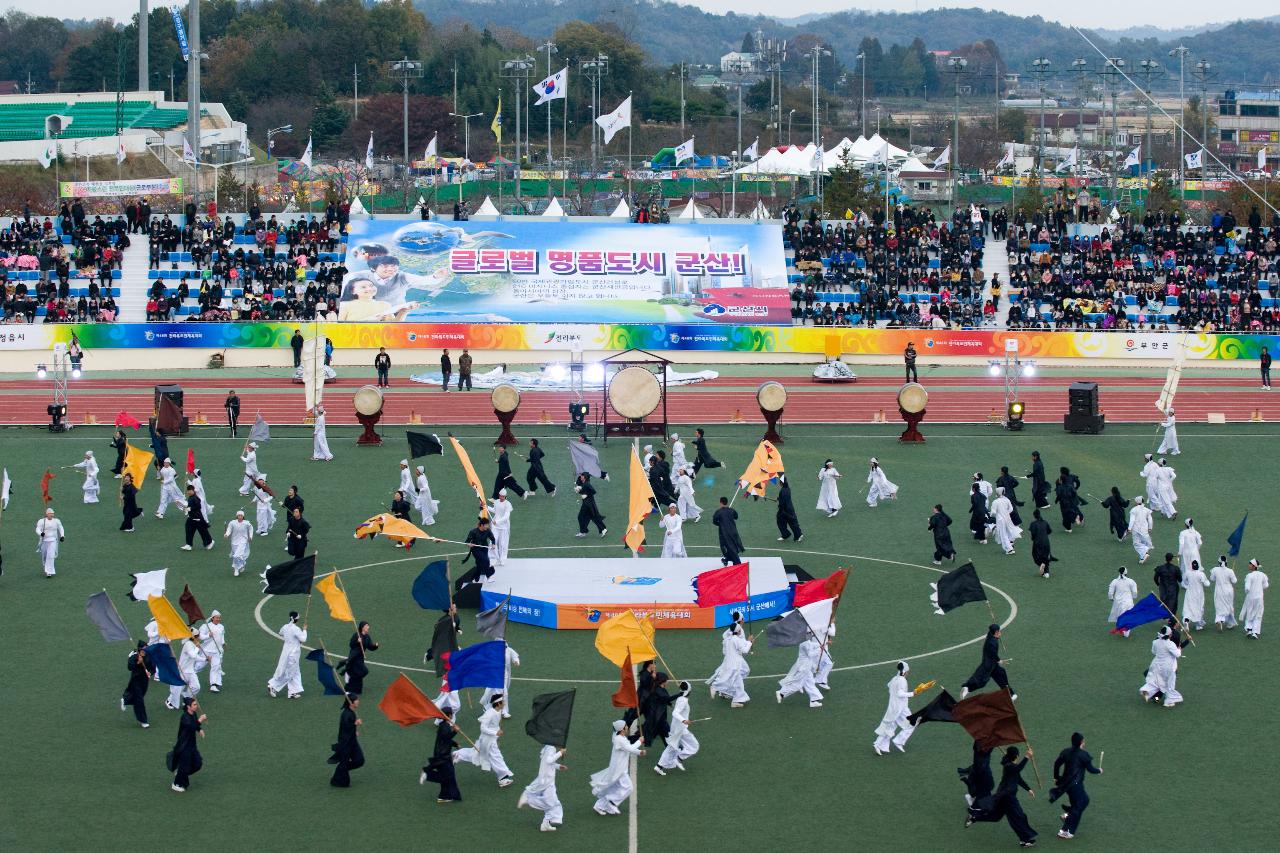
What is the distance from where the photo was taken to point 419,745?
21016mm

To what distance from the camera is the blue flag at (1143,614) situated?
23.6 meters

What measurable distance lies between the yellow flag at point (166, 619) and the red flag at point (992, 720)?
29.4 ft

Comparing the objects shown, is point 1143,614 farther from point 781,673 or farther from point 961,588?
point 781,673

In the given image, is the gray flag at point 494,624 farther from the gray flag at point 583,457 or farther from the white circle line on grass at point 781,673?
the gray flag at point 583,457

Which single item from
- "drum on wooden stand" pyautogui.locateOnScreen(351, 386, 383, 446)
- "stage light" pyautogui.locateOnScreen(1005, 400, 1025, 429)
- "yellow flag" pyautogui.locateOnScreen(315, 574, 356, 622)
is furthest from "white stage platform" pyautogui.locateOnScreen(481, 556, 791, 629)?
"stage light" pyautogui.locateOnScreen(1005, 400, 1025, 429)

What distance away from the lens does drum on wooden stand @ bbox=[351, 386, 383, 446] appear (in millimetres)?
40531

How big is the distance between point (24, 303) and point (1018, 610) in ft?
117

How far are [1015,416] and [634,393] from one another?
9.19 metres

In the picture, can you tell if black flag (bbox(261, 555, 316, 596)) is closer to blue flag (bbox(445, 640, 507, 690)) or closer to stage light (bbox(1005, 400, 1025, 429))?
blue flag (bbox(445, 640, 507, 690))

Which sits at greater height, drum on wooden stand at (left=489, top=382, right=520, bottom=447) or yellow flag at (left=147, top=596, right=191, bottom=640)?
drum on wooden stand at (left=489, top=382, right=520, bottom=447)

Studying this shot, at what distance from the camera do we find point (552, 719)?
18.8m

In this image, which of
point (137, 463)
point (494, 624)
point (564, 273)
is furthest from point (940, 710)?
point (564, 273)

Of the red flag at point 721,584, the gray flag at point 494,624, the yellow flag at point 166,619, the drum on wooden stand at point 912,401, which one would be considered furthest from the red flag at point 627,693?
the drum on wooden stand at point 912,401

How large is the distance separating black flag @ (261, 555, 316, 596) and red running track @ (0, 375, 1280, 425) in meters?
20.0
